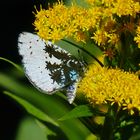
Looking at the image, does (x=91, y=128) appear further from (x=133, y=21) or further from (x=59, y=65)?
(x=133, y=21)

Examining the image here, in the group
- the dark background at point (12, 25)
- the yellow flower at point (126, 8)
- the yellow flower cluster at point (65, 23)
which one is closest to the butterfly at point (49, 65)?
the yellow flower cluster at point (65, 23)

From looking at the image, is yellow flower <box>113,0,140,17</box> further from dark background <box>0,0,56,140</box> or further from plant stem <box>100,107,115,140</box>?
dark background <box>0,0,56,140</box>

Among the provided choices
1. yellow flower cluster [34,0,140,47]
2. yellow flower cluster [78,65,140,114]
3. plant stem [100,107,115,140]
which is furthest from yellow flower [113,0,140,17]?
plant stem [100,107,115,140]

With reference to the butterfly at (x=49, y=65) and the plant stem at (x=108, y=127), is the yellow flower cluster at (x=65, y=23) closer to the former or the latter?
the butterfly at (x=49, y=65)

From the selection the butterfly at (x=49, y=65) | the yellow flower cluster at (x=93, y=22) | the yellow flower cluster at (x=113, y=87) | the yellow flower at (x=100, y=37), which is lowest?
the yellow flower cluster at (x=113, y=87)

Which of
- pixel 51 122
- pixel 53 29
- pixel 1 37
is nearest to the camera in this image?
pixel 53 29

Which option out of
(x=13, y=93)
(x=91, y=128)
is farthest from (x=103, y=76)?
(x=13, y=93)
